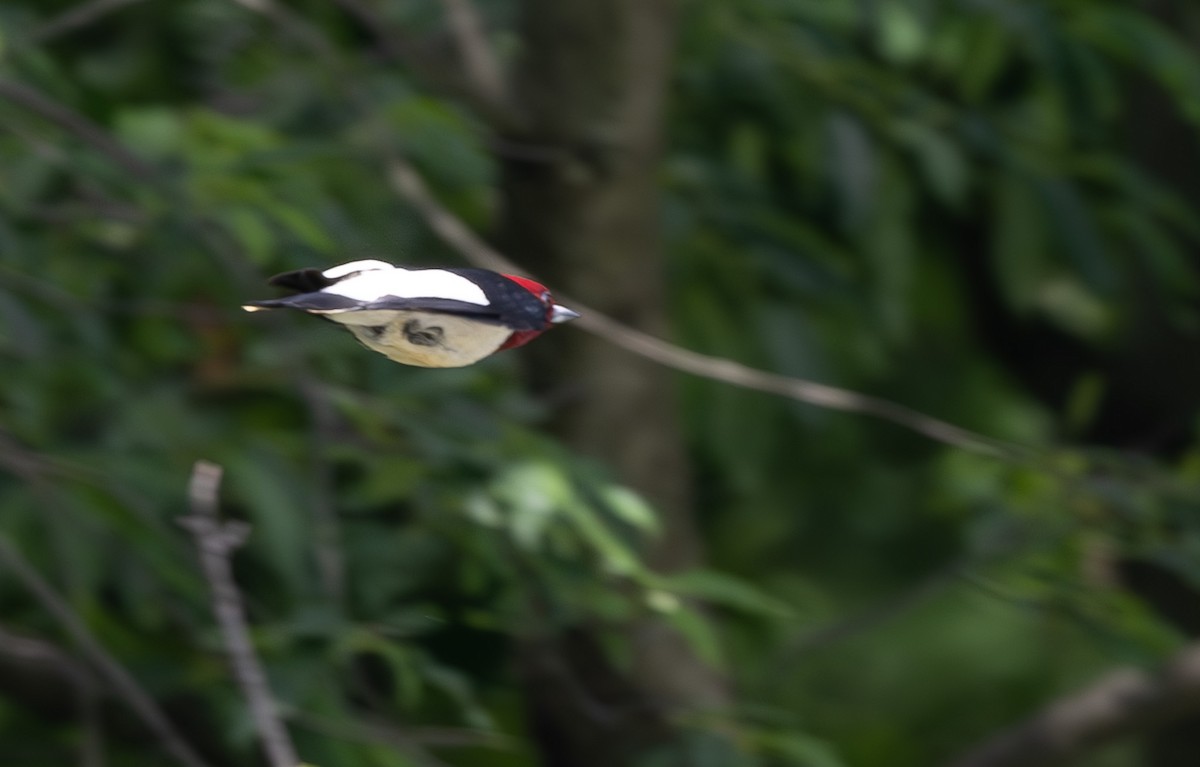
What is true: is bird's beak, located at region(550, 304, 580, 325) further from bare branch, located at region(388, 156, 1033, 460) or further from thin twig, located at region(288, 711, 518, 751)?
thin twig, located at region(288, 711, 518, 751)

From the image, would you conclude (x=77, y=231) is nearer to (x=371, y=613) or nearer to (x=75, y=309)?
(x=75, y=309)

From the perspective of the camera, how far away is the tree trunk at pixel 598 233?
106 inches

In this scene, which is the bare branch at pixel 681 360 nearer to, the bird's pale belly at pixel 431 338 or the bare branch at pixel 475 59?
the bare branch at pixel 475 59

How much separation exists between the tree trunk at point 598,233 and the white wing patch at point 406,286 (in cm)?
194

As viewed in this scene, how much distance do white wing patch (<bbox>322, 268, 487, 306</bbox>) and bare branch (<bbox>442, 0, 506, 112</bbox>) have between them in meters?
1.87

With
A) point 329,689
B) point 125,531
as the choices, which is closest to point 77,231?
point 125,531

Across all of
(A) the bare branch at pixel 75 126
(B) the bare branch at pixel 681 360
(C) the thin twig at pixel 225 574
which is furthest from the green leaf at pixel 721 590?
(C) the thin twig at pixel 225 574

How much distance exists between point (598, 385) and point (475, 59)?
62 cm

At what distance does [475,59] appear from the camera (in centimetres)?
259

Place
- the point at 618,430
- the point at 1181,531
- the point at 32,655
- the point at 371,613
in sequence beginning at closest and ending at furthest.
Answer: the point at 32,655 < the point at 371,613 < the point at 1181,531 < the point at 618,430

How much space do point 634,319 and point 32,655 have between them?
Answer: 1.17m

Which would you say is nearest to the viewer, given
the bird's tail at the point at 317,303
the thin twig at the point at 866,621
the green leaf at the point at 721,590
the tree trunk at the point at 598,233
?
the bird's tail at the point at 317,303

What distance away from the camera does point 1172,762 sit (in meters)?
4.11

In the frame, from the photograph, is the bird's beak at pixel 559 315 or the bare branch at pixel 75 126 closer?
the bird's beak at pixel 559 315
